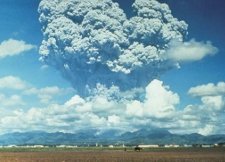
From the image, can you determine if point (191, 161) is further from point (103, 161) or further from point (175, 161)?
point (103, 161)

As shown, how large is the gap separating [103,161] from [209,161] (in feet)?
46.3

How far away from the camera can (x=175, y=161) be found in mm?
65375

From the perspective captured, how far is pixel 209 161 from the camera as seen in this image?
211ft

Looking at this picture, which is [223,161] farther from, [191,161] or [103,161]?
[103,161]

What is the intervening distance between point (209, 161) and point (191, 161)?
237 cm

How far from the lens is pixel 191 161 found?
213ft

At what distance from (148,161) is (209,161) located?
8.05 meters

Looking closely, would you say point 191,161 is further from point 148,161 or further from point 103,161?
point 103,161

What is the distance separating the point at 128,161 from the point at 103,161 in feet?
11.2

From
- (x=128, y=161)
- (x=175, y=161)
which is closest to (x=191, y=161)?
(x=175, y=161)

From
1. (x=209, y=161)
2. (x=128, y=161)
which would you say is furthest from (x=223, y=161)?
(x=128, y=161)

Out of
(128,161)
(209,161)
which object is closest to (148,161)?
(128,161)

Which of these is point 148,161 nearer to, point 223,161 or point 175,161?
point 175,161

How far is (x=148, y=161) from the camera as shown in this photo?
65875 mm
